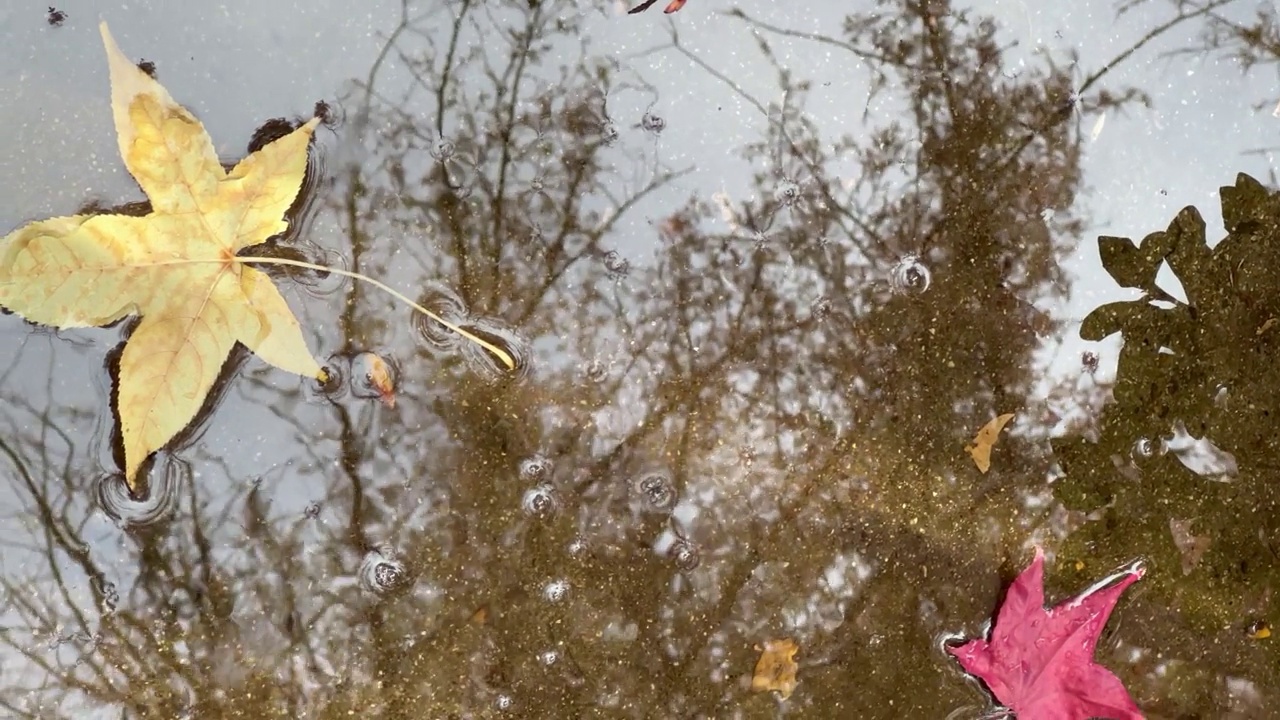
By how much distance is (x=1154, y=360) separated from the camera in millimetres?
1308

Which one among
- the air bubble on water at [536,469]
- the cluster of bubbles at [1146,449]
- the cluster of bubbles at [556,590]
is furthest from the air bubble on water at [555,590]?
the cluster of bubbles at [1146,449]

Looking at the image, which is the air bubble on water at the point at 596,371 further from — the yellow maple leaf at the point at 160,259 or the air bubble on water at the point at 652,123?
the yellow maple leaf at the point at 160,259

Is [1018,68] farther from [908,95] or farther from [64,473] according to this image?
[64,473]

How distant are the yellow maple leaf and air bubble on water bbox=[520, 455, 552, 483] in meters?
0.41

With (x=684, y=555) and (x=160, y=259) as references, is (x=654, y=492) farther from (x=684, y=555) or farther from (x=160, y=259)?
(x=160, y=259)

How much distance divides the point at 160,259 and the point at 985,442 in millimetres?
1196

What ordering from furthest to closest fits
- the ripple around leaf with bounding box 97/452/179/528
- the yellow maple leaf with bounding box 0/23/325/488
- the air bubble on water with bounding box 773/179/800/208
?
the air bubble on water with bounding box 773/179/800/208
the ripple around leaf with bounding box 97/452/179/528
the yellow maple leaf with bounding box 0/23/325/488

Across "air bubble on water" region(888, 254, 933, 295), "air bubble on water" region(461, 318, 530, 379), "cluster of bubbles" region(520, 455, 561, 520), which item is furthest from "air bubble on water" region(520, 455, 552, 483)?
"air bubble on water" region(888, 254, 933, 295)

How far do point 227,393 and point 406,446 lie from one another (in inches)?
10.2

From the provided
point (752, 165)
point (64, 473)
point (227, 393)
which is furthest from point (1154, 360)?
point (64, 473)

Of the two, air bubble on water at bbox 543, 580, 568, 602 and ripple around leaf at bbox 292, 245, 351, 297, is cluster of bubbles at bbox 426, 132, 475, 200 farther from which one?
air bubble on water at bbox 543, 580, 568, 602

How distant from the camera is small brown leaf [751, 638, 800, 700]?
4.10 feet

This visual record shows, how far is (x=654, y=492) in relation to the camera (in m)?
1.24

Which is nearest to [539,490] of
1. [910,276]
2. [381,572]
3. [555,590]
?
[555,590]
